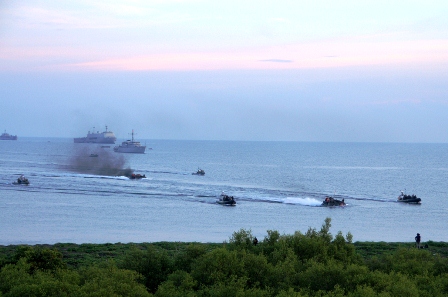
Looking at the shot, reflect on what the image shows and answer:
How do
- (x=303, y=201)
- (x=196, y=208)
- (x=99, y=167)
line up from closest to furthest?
(x=196, y=208)
(x=303, y=201)
(x=99, y=167)

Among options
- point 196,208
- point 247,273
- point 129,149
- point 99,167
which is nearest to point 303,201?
point 196,208

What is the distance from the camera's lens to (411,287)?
19.1m

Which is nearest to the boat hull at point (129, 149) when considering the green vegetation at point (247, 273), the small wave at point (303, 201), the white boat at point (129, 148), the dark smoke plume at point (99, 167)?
the white boat at point (129, 148)

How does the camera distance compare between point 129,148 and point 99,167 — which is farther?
point 129,148

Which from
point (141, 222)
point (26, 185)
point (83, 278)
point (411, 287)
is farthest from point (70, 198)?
point (411, 287)

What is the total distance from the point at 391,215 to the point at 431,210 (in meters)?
8.28

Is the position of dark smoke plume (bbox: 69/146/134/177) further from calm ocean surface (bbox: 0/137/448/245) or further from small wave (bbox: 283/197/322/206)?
small wave (bbox: 283/197/322/206)

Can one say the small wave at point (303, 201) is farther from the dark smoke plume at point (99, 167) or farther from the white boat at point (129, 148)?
the white boat at point (129, 148)

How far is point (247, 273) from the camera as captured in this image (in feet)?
69.5

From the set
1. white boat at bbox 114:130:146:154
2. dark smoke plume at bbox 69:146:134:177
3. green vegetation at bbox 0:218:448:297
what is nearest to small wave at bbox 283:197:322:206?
dark smoke plume at bbox 69:146:134:177

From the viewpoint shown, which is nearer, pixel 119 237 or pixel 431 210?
pixel 119 237

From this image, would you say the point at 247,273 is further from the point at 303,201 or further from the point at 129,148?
the point at 129,148

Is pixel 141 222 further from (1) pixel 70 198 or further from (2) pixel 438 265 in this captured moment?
(2) pixel 438 265

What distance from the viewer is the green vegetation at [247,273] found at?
62.4 ft
